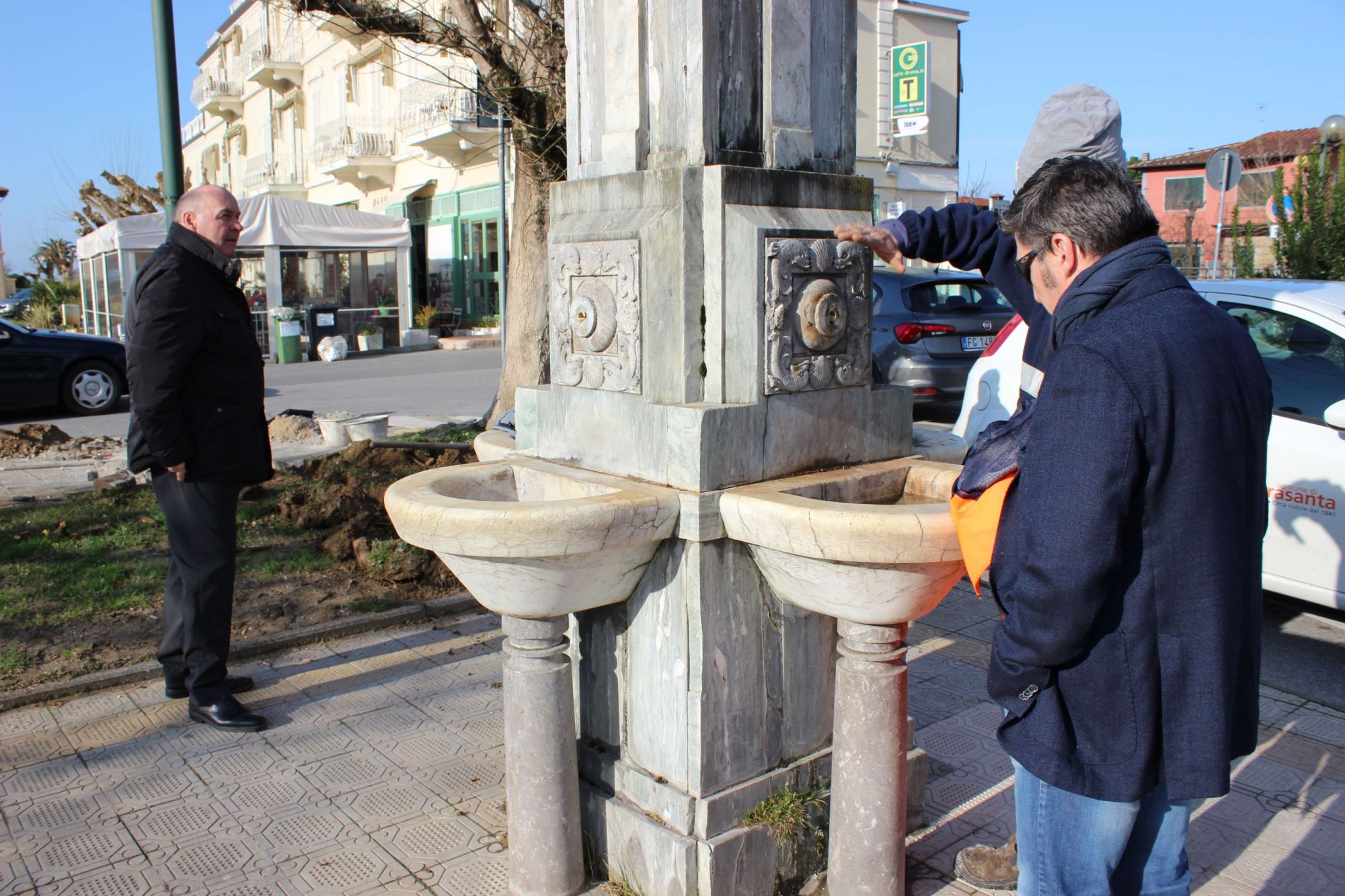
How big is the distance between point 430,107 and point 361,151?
4.46 m

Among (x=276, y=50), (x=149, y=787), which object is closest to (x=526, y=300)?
(x=149, y=787)

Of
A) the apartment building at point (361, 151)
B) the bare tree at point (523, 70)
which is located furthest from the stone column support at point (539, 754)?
the apartment building at point (361, 151)

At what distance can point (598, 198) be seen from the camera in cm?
304

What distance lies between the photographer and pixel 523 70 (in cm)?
785

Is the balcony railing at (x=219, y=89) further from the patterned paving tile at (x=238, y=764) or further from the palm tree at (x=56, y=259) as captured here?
the patterned paving tile at (x=238, y=764)

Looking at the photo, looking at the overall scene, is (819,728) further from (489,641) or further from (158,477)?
(158,477)

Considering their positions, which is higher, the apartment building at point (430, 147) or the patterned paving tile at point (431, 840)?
the apartment building at point (430, 147)

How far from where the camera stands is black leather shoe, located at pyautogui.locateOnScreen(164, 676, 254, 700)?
4180 mm

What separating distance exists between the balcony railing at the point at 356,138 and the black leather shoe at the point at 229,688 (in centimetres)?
2746

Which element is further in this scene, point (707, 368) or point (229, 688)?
point (229, 688)

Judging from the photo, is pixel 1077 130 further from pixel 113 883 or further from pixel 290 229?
pixel 290 229

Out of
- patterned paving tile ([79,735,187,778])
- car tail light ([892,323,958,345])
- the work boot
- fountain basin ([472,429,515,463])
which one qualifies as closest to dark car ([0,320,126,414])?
car tail light ([892,323,958,345])

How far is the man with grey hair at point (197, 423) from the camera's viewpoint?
3822 millimetres

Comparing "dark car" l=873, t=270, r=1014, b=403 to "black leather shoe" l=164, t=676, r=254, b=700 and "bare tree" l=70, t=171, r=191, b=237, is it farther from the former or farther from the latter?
"bare tree" l=70, t=171, r=191, b=237
